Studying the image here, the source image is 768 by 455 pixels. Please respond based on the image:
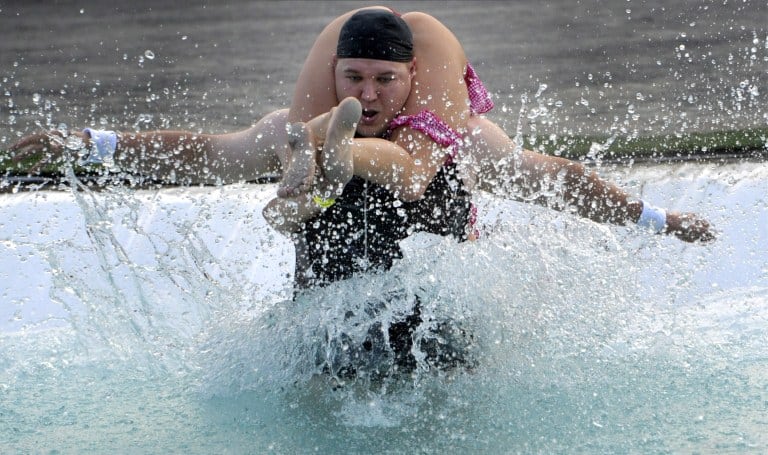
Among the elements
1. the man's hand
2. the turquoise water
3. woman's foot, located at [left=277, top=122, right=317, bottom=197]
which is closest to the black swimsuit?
the turquoise water

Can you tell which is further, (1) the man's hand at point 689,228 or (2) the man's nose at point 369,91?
A: (1) the man's hand at point 689,228

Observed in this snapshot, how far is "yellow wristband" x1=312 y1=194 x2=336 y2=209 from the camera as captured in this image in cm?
246

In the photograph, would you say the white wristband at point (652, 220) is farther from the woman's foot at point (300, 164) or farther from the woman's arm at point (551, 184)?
the woman's foot at point (300, 164)

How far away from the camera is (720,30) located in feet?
23.2

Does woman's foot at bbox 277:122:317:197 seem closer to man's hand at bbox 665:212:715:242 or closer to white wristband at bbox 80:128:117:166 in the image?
white wristband at bbox 80:128:117:166

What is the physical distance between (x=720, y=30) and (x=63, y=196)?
472 cm

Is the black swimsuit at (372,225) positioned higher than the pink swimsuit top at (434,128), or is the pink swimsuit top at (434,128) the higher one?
the pink swimsuit top at (434,128)

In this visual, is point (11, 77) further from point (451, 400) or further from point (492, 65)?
point (451, 400)

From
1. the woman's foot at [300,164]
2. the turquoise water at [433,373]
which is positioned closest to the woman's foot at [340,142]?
the woman's foot at [300,164]

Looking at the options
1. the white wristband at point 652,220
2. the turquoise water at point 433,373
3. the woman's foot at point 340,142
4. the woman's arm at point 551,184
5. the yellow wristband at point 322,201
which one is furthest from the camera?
the white wristband at point 652,220

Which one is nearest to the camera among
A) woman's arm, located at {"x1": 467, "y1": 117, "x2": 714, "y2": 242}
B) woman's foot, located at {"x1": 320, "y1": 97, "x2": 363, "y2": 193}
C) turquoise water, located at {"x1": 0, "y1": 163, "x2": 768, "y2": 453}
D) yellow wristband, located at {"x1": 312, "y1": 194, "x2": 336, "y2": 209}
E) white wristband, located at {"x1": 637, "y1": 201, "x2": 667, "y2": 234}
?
woman's foot, located at {"x1": 320, "y1": 97, "x2": 363, "y2": 193}

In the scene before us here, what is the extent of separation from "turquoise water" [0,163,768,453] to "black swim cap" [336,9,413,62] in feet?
1.58

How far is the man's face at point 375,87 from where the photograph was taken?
2604 millimetres

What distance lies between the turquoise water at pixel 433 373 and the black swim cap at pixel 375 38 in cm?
48
